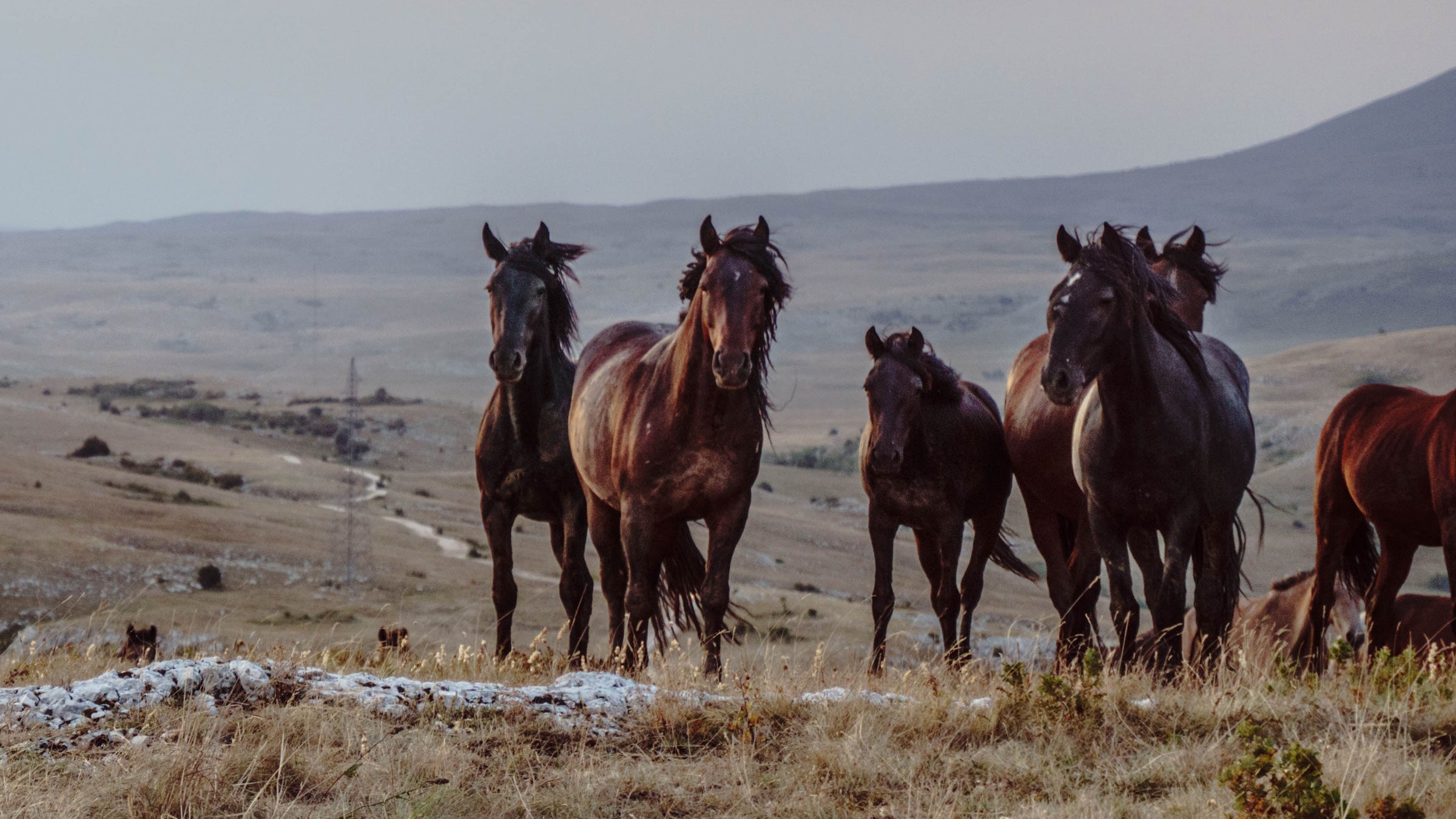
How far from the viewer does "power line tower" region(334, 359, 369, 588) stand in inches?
944

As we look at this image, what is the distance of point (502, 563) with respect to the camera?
9.68m

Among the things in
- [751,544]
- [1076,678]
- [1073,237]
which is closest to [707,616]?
[1076,678]

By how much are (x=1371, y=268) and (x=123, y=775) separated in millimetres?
182309

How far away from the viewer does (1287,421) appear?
5922 cm

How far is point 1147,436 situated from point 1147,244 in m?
3.00

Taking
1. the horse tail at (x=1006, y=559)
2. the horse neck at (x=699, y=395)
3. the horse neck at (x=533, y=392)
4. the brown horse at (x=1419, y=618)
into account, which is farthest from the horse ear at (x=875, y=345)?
the brown horse at (x=1419, y=618)

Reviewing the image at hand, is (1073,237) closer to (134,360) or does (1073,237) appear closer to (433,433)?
(433,433)

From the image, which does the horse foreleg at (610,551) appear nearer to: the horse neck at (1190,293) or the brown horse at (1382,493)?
the horse neck at (1190,293)

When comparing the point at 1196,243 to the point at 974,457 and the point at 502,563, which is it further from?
the point at 502,563

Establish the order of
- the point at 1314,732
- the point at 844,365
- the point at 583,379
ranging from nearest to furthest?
1. the point at 1314,732
2. the point at 583,379
3. the point at 844,365

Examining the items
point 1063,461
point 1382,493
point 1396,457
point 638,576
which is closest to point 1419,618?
point 1382,493

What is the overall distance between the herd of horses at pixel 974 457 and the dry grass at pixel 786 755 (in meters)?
1.27

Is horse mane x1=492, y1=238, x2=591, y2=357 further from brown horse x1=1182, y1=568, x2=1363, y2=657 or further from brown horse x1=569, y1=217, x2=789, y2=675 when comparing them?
brown horse x1=1182, y1=568, x2=1363, y2=657

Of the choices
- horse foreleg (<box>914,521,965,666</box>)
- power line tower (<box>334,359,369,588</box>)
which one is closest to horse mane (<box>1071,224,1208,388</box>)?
horse foreleg (<box>914,521,965,666</box>)
